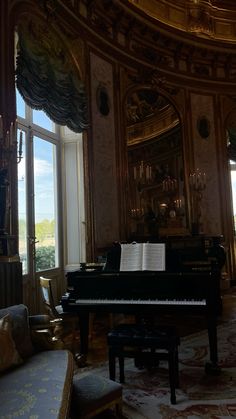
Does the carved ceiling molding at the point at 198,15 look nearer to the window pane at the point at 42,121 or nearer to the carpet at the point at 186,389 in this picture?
the window pane at the point at 42,121

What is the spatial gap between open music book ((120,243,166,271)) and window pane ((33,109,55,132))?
8.49 ft

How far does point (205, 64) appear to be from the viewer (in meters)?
7.79

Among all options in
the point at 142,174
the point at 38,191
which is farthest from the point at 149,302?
the point at 142,174

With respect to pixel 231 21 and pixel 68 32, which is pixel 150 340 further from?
pixel 231 21

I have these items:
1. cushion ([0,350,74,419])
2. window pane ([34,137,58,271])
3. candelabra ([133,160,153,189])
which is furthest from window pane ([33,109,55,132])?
cushion ([0,350,74,419])

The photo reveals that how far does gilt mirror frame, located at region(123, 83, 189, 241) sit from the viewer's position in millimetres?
6293

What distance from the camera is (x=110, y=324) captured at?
468cm

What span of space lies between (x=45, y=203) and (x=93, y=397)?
11.2 feet

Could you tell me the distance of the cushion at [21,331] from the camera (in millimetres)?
2393

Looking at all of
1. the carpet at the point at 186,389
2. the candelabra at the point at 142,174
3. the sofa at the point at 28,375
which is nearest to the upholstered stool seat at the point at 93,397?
the sofa at the point at 28,375

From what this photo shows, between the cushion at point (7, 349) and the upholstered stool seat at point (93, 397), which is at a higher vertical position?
the cushion at point (7, 349)

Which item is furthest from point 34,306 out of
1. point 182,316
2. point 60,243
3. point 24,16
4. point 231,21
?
point 231,21

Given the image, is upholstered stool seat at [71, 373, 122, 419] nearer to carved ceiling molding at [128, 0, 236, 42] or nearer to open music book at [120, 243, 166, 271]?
open music book at [120, 243, 166, 271]

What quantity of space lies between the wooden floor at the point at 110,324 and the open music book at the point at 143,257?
1036 millimetres
